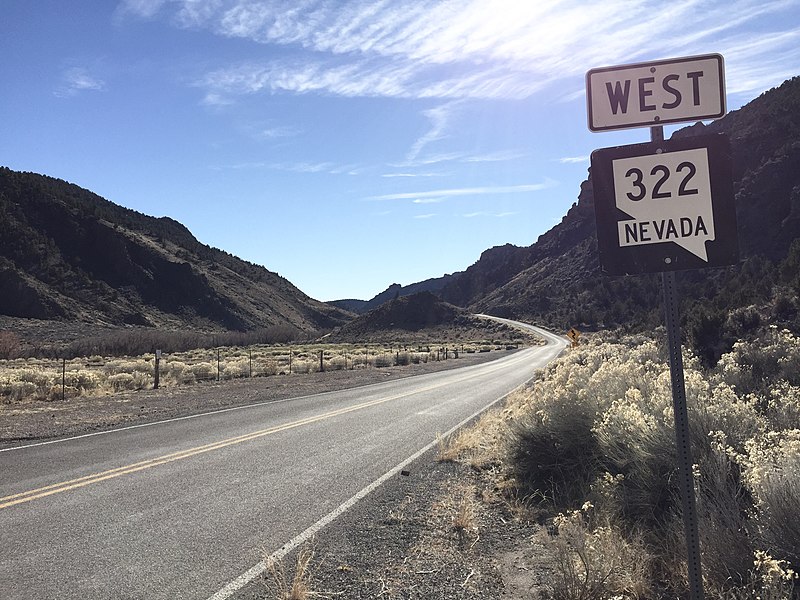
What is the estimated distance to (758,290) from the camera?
1024 inches

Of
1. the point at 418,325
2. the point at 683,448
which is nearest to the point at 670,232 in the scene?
the point at 683,448

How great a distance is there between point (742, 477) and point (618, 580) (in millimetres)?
1285

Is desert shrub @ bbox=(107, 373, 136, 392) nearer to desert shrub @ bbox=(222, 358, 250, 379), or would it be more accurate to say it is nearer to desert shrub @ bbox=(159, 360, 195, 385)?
desert shrub @ bbox=(159, 360, 195, 385)

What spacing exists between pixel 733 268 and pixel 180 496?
57.2 m

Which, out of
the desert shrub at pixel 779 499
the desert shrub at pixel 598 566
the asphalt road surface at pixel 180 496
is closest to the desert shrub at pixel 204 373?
the asphalt road surface at pixel 180 496

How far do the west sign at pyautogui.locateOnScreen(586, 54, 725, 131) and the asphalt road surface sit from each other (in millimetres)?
4275

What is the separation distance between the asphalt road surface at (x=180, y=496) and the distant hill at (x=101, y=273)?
78256 millimetres

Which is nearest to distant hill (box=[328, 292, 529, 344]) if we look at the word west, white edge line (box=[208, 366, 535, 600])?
white edge line (box=[208, 366, 535, 600])

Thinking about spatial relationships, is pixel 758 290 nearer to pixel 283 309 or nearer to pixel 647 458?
pixel 647 458

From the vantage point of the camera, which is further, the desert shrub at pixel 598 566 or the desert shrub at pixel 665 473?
the desert shrub at pixel 598 566

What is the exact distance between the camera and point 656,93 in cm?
342

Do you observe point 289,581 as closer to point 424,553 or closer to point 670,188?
point 424,553

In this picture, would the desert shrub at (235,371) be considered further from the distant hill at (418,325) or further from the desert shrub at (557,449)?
the distant hill at (418,325)

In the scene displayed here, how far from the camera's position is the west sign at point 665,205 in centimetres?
319
